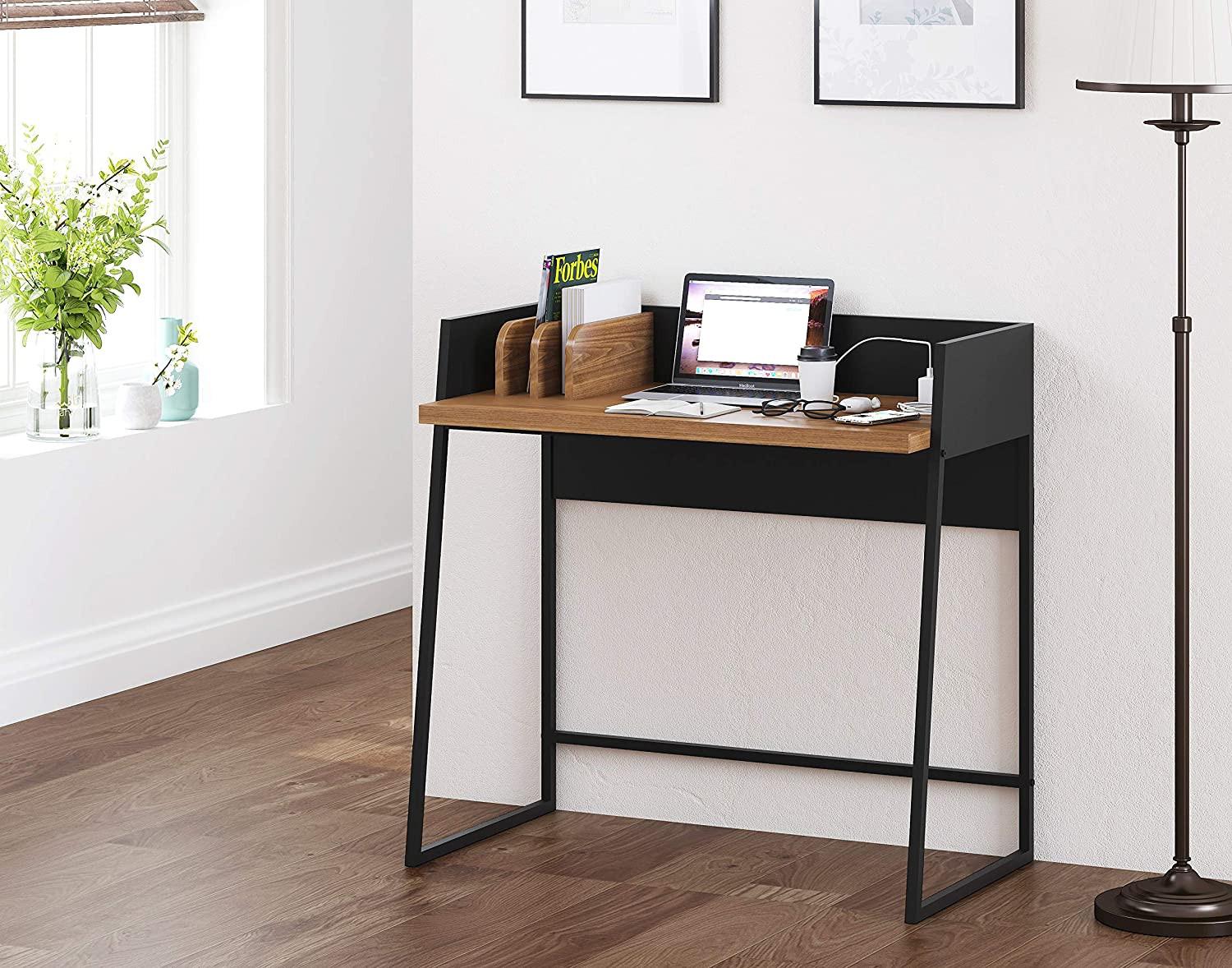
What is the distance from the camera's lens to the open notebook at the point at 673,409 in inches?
145

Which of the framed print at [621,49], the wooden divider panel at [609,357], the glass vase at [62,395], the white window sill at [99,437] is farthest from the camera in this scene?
the glass vase at [62,395]

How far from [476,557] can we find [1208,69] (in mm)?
1803

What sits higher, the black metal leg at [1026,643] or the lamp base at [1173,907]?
the black metal leg at [1026,643]

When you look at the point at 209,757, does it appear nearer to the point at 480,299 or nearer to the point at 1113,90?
the point at 480,299

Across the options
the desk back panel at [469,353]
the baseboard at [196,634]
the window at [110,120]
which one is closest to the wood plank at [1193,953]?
the desk back panel at [469,353]

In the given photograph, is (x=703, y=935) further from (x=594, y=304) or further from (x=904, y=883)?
(x=594, y=304)

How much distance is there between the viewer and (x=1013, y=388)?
3824 millimetres

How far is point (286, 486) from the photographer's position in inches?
234

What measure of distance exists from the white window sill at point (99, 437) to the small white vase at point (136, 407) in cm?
2

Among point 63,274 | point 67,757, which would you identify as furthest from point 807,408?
point 63,274

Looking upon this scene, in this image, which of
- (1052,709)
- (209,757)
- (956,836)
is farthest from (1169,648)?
(209,757)

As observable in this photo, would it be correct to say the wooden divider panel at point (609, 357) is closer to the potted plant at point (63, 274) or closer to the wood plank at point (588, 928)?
the wood plank at point (588, 928)

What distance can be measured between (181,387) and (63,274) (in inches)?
21.6

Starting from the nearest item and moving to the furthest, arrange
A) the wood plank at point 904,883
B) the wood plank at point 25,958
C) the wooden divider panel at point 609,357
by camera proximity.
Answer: the wood plank at point 25,958 < the wood plank at point 904,883 < the wooden divider panel at point 609,357
